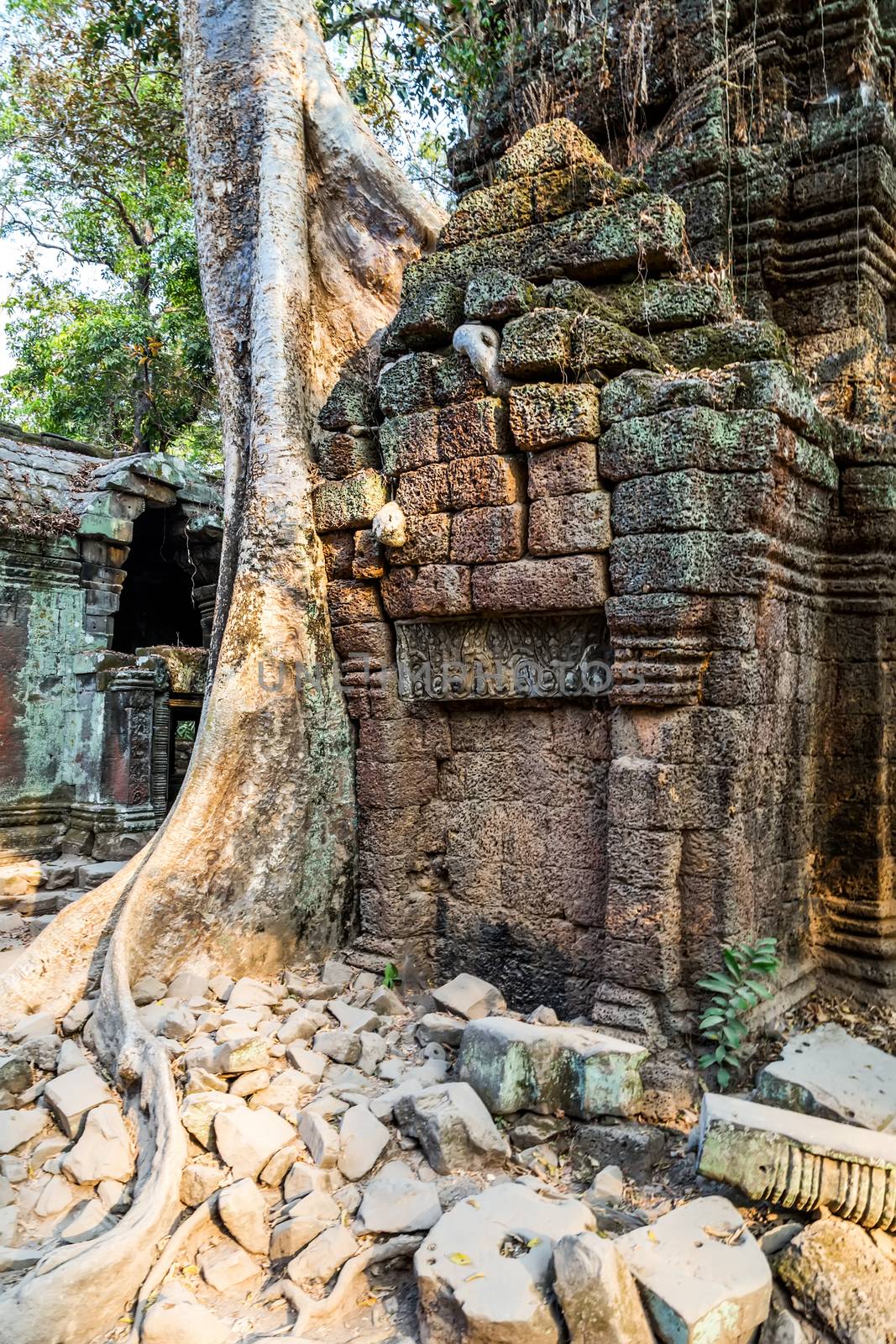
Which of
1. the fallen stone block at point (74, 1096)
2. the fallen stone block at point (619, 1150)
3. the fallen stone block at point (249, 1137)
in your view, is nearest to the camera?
the fallen stone block at point (249, 1137)

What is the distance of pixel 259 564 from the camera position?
4402 millimetres

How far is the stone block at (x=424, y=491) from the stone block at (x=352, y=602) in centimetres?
46

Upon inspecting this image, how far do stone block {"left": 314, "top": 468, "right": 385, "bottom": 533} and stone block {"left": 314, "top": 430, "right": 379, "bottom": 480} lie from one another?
0.07m

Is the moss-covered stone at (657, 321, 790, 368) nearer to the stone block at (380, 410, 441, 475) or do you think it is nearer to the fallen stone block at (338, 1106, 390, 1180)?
the stone block at (380, 410, 441, 475)

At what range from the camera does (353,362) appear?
15.8 ft

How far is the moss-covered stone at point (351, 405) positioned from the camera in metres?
4.50

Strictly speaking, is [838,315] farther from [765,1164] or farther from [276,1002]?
[276,1002]

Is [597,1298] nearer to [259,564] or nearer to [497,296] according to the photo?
[259,564]

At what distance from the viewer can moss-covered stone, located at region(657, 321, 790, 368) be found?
3.47 meters

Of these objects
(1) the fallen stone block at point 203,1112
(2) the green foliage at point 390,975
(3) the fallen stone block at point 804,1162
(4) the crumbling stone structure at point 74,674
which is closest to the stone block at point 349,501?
(2) the green foliage at point 390,975

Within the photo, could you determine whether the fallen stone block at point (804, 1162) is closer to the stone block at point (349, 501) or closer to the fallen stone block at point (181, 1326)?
the fallen stone block at point (181, 1326)

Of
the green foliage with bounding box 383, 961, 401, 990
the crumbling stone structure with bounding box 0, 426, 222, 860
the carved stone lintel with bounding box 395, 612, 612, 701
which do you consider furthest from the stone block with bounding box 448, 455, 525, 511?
the crumbling stone structure with bounding box 0, 426, 222, 860

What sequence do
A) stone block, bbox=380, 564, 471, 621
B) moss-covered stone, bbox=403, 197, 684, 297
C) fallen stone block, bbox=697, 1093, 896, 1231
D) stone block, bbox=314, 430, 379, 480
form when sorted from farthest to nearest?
stone block, bbox=314, 430, 379, 480 → stone block, bbox=380, 564, 471, 621 → moss-covered stone, bbox=403, 197, 684, 297 → fallen stone block, bbox=697, 1093, 896, 1231

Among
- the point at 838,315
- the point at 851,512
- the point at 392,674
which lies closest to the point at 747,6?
the point at 838,315
